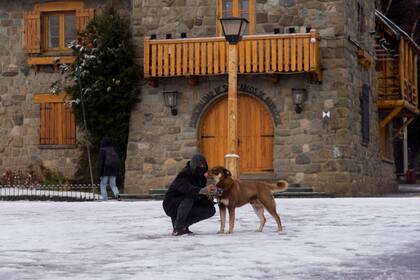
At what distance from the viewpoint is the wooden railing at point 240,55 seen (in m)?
23.6

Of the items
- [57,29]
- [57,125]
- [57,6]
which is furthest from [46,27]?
[57,125]

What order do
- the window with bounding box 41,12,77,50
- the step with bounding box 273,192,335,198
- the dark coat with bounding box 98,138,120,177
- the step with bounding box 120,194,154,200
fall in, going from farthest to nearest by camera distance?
the window with bounding box 41,12,77,50 < the step with bounding box 120,194,154,200 < the step with bounding box 273,192,335,198 < the dark coat with bounding box 98,138,120,177

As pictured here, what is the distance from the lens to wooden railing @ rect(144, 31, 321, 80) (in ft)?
77.6

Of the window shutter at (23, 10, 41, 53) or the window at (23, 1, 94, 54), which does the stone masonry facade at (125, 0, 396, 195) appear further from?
the window shutter at (23, 10, 41, 53)

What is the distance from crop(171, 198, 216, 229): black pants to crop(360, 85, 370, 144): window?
15417mm

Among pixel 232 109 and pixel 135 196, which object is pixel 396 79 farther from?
pixel 232 109

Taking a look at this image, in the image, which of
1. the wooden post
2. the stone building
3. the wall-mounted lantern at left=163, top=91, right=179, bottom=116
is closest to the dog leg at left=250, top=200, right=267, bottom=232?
the wooden post

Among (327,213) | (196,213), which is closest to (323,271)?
(196,213)

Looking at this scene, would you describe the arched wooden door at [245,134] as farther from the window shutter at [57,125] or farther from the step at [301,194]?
Answer: the window shutter at [57,125]

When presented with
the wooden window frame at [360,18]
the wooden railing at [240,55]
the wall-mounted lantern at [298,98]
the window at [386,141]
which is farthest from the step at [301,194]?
the window at [386,141]

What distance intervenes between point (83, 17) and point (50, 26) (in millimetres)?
1101

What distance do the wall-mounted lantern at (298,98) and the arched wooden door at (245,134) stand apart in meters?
0.82

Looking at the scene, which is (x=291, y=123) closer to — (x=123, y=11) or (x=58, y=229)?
(x=123, y=11)

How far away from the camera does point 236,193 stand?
1103 centimetres
